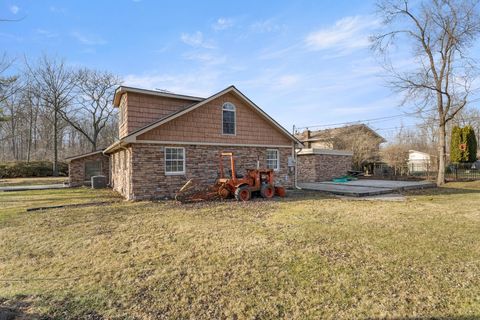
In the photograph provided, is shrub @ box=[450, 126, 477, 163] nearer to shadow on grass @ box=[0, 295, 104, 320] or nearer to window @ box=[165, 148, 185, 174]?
window @ box=[165, 148, 185, 174]

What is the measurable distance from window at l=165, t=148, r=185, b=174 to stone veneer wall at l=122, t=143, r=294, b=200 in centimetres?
18

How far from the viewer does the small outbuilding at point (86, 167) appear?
1973 cm

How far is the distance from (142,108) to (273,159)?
7490 mm

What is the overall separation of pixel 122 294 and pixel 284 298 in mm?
2092

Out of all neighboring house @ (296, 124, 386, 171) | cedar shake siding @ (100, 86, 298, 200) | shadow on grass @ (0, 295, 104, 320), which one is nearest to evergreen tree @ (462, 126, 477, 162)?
neighboring house @ (296, 124, 386, 171)

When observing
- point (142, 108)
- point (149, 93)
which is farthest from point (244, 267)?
point (149, 93)

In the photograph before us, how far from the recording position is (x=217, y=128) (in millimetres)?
13617

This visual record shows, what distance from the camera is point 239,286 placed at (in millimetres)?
3742

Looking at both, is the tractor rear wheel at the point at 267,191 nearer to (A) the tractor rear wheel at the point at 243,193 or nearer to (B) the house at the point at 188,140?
(A) the tractor rear wheel at the point at 243,193

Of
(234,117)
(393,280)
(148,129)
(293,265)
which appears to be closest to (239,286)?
(293,265)

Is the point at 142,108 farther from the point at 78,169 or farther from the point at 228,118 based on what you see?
the point at 78,169

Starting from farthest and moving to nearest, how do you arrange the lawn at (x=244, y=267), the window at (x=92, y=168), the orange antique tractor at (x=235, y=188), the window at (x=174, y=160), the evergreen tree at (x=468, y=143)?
the evergreen tree at (x=468, y=143) < the window at (x=92, y=168) < the window at (x=174, y=160) < the orange antique tractor at (x=235, y=188) < the lawn at (x=244, y=267)

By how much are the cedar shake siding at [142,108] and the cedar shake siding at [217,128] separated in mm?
1831

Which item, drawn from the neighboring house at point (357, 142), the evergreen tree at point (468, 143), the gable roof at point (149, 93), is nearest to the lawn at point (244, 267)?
the gable roof at point (149, 93)
